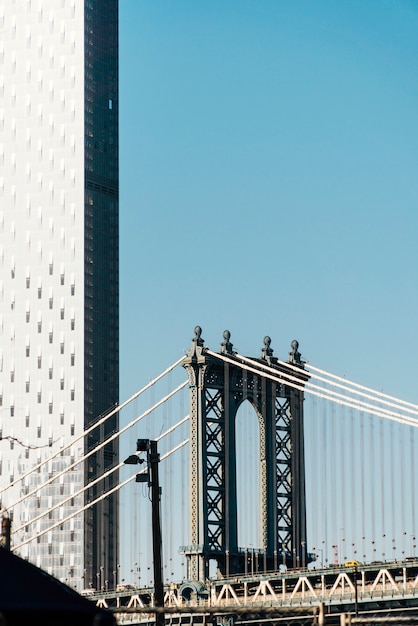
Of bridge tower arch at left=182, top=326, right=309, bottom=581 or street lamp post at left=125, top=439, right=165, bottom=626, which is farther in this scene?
bridge tower arch at left=182, top=326, right=309, bottom=581

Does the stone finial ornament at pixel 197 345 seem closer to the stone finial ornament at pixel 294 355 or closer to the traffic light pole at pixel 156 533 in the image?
the stone finial ornament at pixel 294 355

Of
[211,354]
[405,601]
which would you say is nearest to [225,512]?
[211,354]

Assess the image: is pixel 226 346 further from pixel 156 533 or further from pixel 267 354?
pixel 156 533

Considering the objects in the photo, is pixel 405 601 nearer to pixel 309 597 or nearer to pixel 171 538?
pixel 309 597

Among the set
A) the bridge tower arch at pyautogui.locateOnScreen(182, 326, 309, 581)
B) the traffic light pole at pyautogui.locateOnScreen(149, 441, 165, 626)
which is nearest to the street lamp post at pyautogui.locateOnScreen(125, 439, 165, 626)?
the traffic light pole at pyautogui.locateOnScreen(149, 441, 165, 626)

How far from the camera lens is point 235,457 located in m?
119

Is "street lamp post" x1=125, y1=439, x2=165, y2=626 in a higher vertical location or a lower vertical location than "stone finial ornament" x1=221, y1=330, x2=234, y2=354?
lower

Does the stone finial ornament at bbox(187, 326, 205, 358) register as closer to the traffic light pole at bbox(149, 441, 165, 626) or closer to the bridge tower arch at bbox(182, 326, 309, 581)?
the bridge tower arch at bbox(182, 326, 309, 581)

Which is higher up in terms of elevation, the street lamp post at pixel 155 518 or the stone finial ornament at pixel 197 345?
the stone finial ornament at pixel 197 345

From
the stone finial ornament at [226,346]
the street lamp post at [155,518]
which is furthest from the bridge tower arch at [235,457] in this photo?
the street lamp post at [155,518]

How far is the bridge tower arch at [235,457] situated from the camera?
381 feet

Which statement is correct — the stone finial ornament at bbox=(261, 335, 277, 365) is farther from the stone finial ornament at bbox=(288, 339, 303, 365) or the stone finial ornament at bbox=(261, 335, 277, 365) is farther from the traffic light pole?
the traffic light pole

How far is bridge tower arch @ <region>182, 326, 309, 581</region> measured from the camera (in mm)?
116188

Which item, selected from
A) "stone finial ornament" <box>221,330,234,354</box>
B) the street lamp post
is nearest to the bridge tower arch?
"stone finial ornament" <box>221,330,234,354</box>
